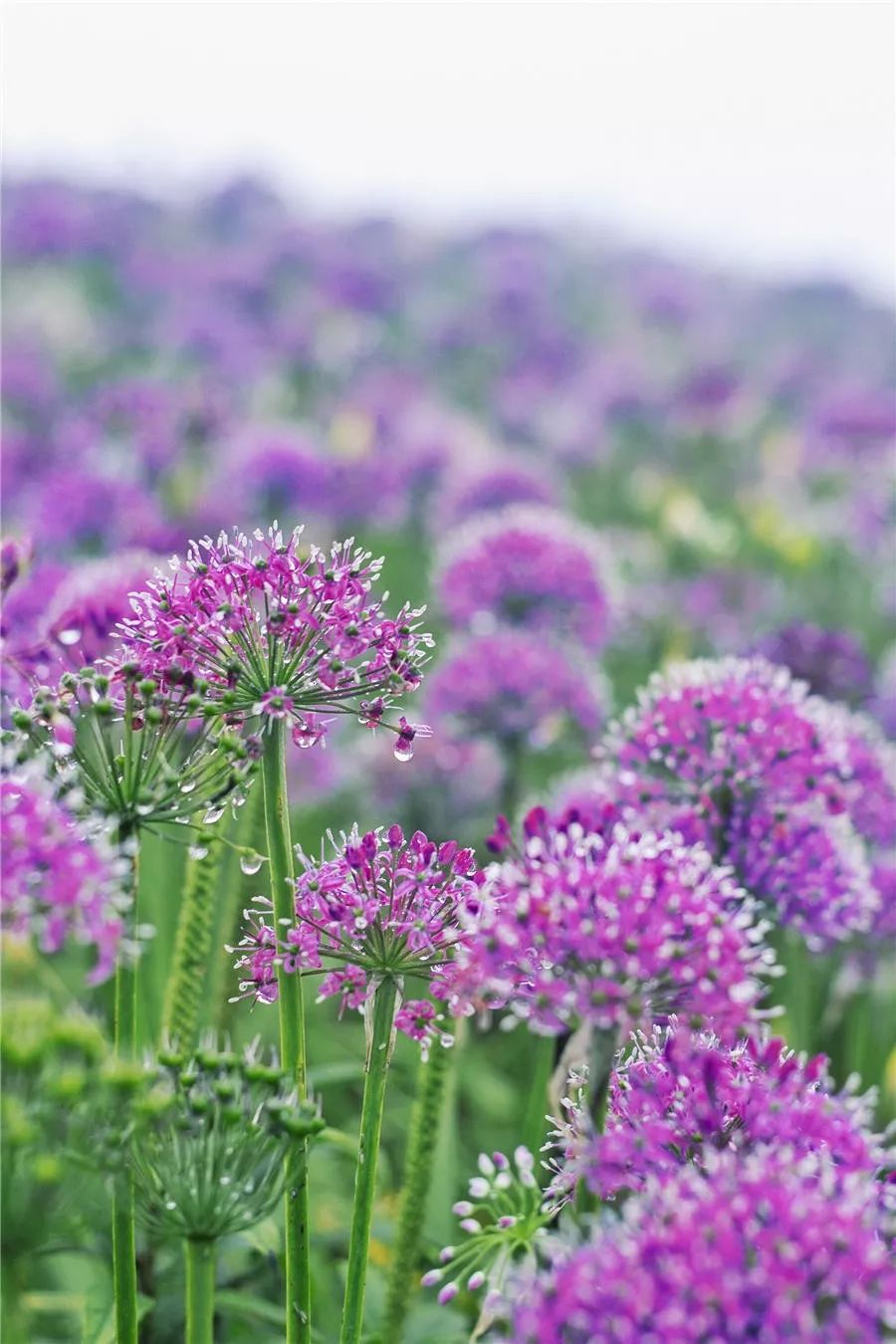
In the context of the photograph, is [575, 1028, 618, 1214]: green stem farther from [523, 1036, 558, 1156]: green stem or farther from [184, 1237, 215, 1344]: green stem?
[523, 1036, 558, 1156]: green stem

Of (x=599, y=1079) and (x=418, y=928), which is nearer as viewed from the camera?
(x=599, y=1079)

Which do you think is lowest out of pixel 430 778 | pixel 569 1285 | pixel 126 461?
pixel 569 1285

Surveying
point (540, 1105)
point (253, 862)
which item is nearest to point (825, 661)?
point (540, 1105)

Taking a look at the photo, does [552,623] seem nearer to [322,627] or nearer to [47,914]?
[322,627]

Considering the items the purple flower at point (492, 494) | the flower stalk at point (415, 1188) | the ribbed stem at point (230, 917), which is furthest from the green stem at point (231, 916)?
the purple flower at point (492, 494)

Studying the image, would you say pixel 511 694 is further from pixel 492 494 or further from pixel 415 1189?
pixel 492 494

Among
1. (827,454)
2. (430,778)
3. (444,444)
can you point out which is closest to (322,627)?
(430,778)

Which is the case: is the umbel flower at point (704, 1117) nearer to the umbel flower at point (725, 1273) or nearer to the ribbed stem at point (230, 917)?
the umbel flower at point (725, 1273)
